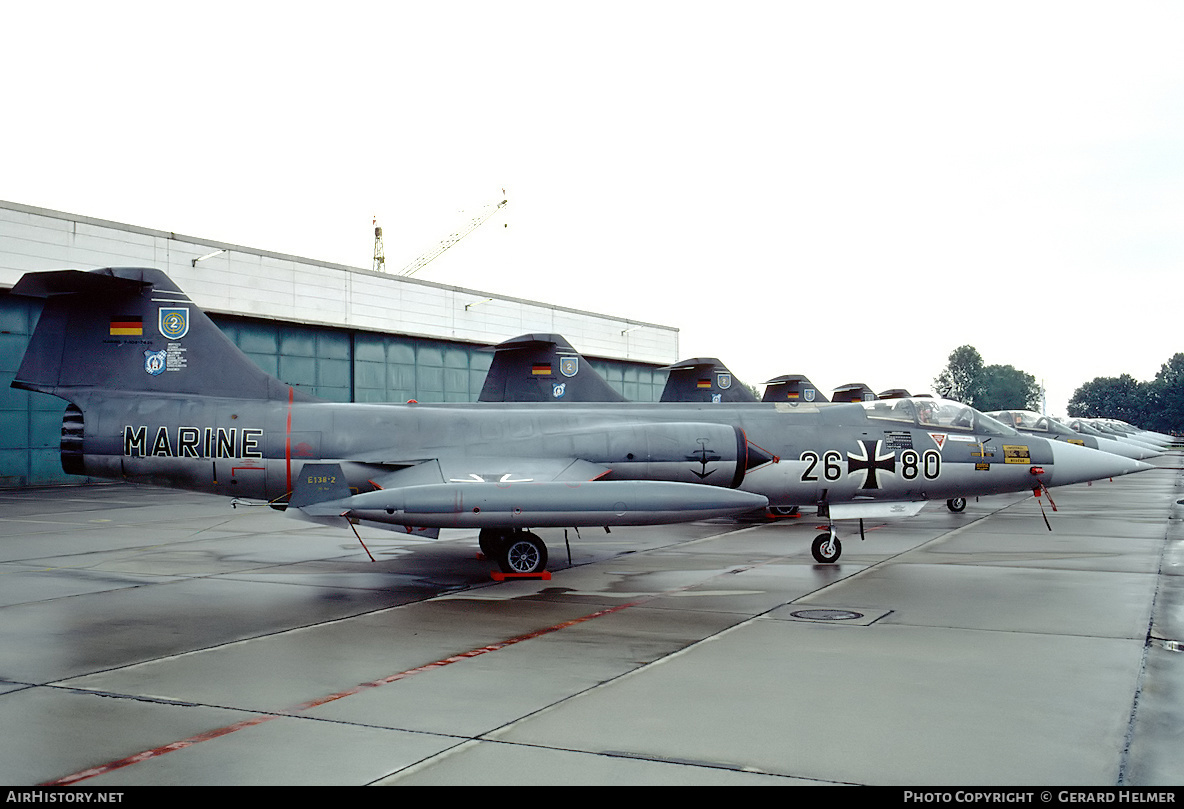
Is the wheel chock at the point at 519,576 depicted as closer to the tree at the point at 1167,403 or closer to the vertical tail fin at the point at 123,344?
the vertical tail fin at the point at 123,344

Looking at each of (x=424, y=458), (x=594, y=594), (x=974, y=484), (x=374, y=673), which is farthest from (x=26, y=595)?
(x=974, y=484)

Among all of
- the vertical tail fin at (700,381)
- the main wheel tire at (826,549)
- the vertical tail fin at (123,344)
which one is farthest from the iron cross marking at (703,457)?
the vertical tail fin at (700,381)

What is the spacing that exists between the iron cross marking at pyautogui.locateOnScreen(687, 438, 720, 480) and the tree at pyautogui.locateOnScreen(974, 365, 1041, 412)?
153 m

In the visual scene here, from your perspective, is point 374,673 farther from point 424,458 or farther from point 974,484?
point 974,484

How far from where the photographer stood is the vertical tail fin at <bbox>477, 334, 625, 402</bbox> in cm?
2173

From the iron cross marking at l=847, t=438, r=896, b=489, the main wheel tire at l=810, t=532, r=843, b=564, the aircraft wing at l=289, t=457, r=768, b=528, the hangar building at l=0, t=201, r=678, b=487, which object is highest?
the hangar building at l=0, t=201, r=678, b=487

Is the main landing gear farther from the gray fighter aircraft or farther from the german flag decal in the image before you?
the german flag decal

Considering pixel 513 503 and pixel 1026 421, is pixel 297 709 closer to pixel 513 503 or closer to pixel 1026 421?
pixel 513 503

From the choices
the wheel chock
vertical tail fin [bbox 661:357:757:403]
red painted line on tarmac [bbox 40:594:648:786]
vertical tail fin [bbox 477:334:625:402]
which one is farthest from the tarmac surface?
vertical tail fin [bbox 661:357:757:403]

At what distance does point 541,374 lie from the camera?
2173 cm

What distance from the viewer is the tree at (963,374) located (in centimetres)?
15512

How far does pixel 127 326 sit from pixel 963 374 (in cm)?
16221

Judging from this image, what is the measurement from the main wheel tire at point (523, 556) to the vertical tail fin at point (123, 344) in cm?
400

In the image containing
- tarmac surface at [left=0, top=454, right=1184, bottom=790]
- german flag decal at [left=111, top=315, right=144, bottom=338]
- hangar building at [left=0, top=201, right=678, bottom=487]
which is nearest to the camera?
tarmac surface at [left=0, top=454, right=1184, bottom=790]
